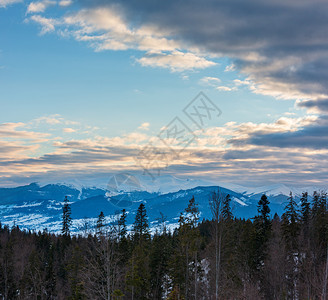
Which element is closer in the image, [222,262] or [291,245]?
[222,262]

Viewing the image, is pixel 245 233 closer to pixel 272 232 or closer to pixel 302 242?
pixel 272 232

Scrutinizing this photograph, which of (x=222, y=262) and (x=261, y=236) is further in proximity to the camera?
(x=261, y=236)

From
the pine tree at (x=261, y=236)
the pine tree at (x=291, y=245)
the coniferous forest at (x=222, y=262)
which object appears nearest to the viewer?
the coniferous forest at (x=222, y=262)

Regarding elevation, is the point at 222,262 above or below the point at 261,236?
below

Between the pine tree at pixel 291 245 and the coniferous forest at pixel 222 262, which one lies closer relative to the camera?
the coniferous forest at pixel 222 262

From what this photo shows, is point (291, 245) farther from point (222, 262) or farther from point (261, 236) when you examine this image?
point (222, 262)

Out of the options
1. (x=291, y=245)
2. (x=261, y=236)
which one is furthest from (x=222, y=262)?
(x=291, y=245)

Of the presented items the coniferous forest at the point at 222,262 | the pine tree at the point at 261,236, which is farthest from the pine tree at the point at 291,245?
the pine tree at the point at 261,236

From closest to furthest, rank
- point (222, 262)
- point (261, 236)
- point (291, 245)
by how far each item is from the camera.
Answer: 1. point (222, 262)
2. point (291, 245)
3. point (261, 236)

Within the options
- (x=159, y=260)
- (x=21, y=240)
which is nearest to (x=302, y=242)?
(x=159, y=260)

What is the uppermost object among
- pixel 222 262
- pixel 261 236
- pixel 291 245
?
pixel 261 236

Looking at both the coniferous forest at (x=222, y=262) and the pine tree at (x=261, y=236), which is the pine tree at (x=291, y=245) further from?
the pine tree at (x=261, y=236)

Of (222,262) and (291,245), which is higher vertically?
(291,245)

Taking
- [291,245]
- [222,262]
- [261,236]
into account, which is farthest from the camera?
[261,236]
